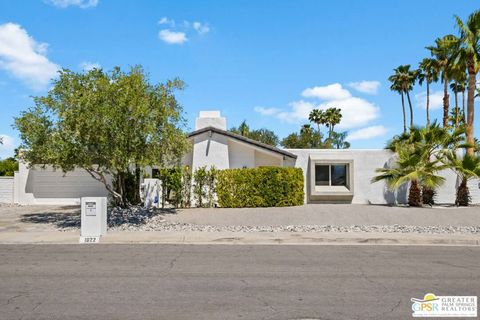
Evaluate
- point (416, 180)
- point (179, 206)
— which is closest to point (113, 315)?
point (179, 206)

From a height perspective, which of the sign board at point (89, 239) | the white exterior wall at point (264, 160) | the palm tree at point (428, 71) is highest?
the palm tree at point (428, 71)

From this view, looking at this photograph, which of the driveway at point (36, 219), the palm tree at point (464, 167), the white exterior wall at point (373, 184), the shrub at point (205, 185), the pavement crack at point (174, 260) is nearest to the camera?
the pavement crack at point (174, 260)

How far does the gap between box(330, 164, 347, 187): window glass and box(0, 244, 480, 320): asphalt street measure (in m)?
12.7

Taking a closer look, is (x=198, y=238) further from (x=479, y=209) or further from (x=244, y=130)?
(x=244, y=130)

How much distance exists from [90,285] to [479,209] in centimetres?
1839

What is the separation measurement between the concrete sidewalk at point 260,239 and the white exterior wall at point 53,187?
11024mm

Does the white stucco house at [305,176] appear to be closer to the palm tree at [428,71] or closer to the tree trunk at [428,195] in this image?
the tree trunk at [428,195]

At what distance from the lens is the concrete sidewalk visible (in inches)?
496

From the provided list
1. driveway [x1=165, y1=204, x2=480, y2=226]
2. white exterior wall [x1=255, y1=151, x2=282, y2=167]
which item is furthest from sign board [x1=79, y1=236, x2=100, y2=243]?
white exterior wall [x1=255, y1=151, x2=282, y2=167]

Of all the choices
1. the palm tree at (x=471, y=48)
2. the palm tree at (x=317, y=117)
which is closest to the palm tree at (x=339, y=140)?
the palm tree at (x=317, y=117)

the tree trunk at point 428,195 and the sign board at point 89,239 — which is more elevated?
the tree trunk at point 428,195

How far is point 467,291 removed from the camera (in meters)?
6.80

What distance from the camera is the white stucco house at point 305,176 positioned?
2339cm

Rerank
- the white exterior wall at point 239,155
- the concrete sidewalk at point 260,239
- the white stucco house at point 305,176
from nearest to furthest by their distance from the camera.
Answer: the concrete sidewalk at point 260,239 → the white stucco house at point 305,176 → the white exterior wall at point 239,155
